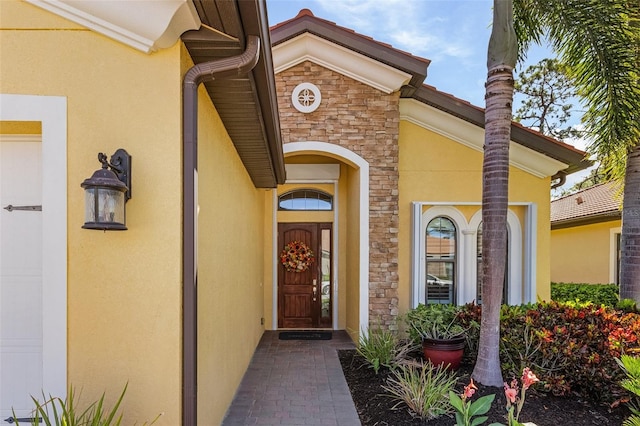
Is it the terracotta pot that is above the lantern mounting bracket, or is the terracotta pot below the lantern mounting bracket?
below

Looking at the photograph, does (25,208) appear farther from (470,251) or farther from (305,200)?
(470,251)

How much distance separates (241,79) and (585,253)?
46.5 ft

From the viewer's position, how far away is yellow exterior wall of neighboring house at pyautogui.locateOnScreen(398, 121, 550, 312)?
7.60 m

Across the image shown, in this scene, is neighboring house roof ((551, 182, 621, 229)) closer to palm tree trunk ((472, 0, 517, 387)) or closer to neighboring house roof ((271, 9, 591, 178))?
neighboring house roof ((271, 9, 591, 178))

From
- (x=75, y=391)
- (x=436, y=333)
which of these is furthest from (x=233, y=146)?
(x=436, y=333)

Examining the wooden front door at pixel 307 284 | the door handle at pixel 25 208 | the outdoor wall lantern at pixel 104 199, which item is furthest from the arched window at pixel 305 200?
the outdoor wall lantern at pixel 104 199

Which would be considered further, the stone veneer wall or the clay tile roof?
the stone veneer wall

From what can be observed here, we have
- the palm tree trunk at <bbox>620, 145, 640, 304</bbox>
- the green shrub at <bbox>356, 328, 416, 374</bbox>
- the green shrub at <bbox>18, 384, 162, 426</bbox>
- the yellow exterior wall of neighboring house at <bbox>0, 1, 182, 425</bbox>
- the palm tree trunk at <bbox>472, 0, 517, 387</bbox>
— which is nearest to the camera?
the green shrub at <bbox>18, 384, 162, 426</bbox>

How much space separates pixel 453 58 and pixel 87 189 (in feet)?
39.1

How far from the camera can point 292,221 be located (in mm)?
9367

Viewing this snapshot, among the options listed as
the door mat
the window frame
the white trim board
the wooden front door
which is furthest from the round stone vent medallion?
the door mat

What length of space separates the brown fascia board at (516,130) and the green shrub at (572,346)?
3.23 meters

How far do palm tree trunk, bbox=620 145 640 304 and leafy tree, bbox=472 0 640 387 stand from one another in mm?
25

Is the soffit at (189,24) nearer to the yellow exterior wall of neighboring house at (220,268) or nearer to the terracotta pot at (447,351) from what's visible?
the yellow exterior wall of neighboring house at (220,268)
